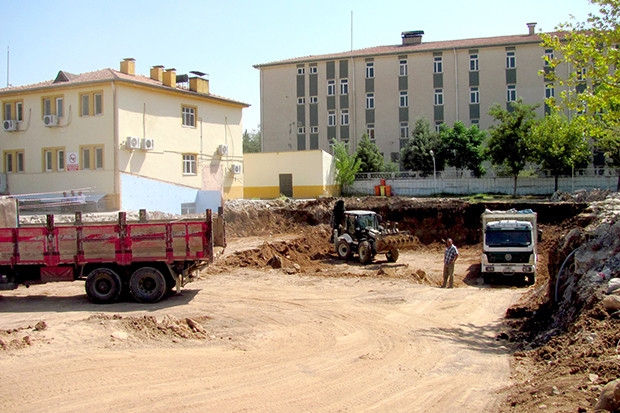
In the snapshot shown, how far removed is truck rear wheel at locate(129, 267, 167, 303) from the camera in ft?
52.7

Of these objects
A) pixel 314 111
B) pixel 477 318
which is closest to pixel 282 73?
pixel 314 111

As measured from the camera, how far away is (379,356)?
11.0 m

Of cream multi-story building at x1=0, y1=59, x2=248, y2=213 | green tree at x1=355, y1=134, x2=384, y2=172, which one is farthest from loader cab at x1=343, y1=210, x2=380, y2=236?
green tree at x1=355, y1=134, x2=384, y2=172

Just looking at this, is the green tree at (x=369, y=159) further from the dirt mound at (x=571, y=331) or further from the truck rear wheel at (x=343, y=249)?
the dirt mound at (x=571, y=331)

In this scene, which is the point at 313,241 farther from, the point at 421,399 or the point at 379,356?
the point at 421,399

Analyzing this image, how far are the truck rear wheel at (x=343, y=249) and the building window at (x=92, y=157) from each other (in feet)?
47.5

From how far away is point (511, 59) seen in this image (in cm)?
5147

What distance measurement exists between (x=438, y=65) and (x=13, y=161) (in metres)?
35.1

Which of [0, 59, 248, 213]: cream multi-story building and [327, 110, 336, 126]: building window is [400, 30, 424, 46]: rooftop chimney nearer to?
[327, 110, 336, 126]: building window

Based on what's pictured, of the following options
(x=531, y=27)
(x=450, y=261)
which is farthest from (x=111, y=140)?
(x=531, y=27)

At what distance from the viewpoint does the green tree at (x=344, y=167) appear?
4612 cm

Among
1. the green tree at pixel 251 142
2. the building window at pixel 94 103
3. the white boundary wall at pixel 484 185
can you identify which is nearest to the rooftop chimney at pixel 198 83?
the building window at pixel 94 103

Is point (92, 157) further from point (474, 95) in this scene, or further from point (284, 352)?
point (474, 95)

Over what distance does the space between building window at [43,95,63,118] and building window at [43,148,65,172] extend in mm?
1978
